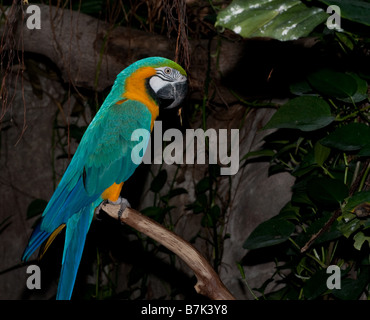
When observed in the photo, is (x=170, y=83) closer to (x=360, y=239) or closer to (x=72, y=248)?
(x=72, y=248)

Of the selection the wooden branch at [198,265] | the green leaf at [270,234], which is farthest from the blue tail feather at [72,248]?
the green leaf at [270,234]

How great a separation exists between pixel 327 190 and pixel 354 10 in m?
0.77

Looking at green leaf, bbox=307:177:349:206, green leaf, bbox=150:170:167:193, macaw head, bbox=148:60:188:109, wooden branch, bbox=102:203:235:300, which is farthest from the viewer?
green leaf, bbox=150:170:167:193

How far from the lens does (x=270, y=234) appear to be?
169 centimetres

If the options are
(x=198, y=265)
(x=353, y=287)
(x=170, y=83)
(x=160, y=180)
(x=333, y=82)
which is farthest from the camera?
(x=160, y=180)

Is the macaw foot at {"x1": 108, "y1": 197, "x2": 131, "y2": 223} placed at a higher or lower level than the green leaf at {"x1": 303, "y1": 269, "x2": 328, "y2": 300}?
higher

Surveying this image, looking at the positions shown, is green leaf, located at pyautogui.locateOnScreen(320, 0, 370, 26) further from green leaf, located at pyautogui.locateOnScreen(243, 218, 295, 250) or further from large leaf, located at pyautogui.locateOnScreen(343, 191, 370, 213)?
green leaf, located at pyautogui.locateOnScreen(243, 218, 295, 250)

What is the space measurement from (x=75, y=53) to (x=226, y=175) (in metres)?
1.04

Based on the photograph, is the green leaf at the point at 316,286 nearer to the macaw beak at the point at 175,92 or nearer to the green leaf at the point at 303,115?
the green leaf at the point at 303,115

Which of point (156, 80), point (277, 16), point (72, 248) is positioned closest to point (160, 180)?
point (156, 80)

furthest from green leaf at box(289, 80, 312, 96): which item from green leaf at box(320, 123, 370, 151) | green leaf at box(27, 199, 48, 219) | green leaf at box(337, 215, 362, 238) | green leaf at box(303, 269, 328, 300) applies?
green leaf at box(27, 199, 48, 219)

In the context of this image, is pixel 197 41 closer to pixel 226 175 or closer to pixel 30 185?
pixel 226 175

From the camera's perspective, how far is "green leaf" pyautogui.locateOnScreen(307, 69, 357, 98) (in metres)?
1.44

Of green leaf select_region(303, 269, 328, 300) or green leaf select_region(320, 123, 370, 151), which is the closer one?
green leaf select_region(320, 123, 370, 151)
